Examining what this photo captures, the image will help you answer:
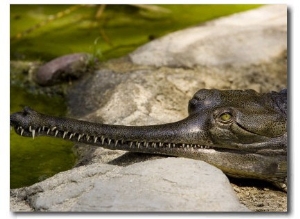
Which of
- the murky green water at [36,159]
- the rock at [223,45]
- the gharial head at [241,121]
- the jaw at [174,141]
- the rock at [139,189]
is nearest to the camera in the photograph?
the rock at [139,189]

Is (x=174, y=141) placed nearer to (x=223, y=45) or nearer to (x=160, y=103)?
(x=160, y=103)

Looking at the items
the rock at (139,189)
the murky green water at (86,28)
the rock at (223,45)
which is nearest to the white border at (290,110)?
the rock at (139,189)

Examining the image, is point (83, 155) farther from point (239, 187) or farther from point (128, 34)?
point (128, 34)

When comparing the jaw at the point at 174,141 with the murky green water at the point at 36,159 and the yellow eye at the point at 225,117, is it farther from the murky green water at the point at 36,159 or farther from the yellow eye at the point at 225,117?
the murky green water at the point at 36,159

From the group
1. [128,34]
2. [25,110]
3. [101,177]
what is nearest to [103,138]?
[101,177]

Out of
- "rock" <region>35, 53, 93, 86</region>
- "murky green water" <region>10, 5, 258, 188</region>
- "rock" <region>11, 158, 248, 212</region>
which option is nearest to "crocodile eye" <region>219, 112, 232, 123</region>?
"rock" <region>11, 158, 248, 212</region>
